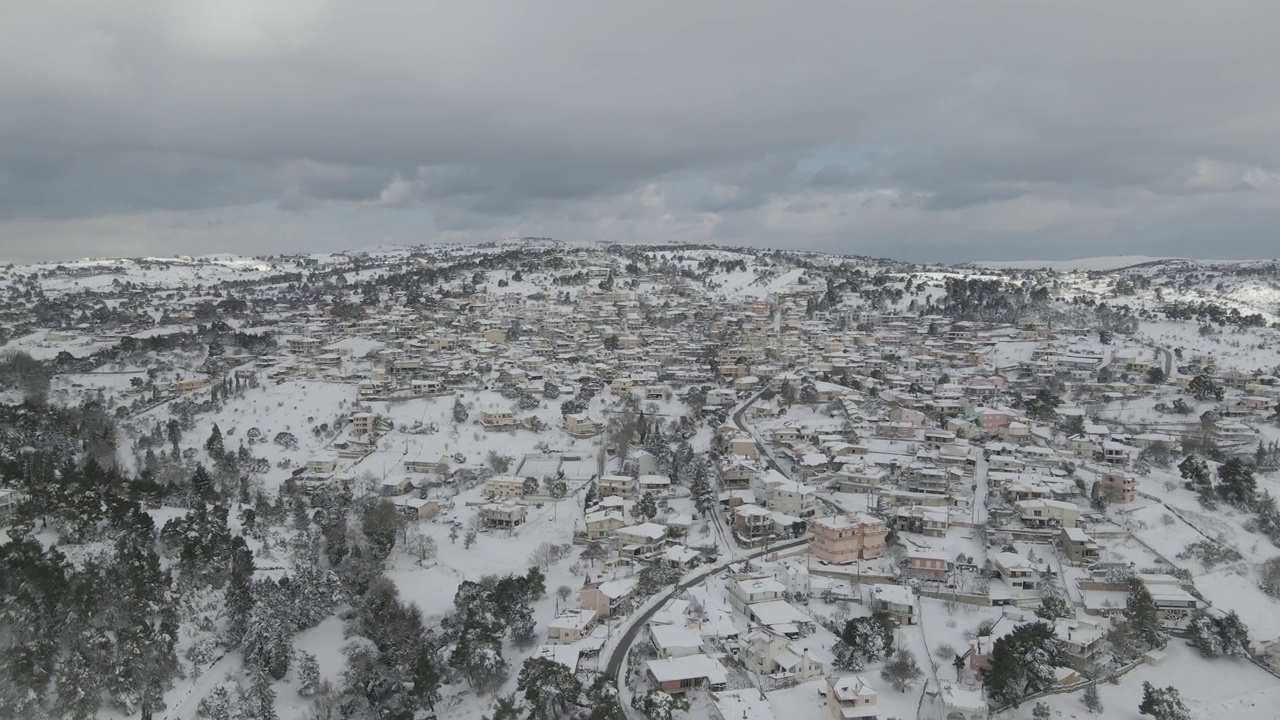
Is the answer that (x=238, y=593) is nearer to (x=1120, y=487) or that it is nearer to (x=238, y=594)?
(x=238, y=594)

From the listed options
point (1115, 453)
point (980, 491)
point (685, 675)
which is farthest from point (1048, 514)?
point (685, 675)

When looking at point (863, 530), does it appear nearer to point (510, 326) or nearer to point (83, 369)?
point (510, 326)

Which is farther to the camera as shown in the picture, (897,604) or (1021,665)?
(897,604)

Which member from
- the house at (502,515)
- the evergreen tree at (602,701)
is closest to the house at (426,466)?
the house at (502,515)

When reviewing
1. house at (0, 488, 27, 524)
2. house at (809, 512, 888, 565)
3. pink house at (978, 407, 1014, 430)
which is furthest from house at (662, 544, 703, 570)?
house at (0, 488, 27, 524)

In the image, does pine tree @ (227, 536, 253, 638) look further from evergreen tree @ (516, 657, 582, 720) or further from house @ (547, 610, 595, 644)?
evergreen tree @ (516, 657, 582, 720)
